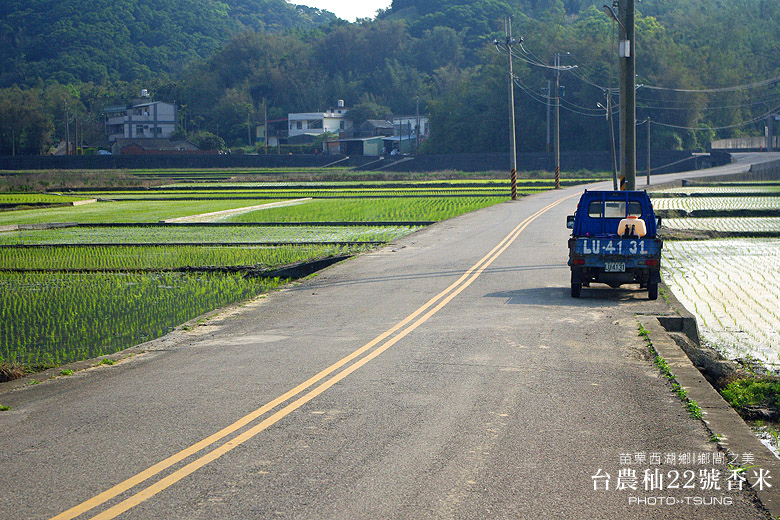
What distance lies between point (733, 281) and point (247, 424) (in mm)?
12734

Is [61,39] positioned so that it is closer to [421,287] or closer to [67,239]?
[67,239]

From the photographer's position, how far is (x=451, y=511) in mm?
5219

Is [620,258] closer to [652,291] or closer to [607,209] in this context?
[652,291]

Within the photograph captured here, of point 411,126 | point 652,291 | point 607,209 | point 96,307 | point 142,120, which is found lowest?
point 96,307

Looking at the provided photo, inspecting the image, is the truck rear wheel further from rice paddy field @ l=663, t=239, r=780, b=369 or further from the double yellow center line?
the double yellow center line

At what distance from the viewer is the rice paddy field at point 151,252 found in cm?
1319

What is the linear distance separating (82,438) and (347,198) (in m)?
44.0

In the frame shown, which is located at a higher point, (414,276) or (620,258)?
(620,258)

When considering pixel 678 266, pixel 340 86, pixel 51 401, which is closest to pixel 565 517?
pixel 51 401

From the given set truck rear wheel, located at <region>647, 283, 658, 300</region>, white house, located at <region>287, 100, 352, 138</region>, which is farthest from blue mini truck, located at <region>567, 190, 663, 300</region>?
white house, located at <region>287, 100, 352, 138</region>

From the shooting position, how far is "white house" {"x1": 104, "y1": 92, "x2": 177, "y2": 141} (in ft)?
451

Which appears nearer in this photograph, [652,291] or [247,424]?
[247,424]

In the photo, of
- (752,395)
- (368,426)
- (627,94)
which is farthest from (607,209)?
(368,426)

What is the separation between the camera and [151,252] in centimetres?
2425
